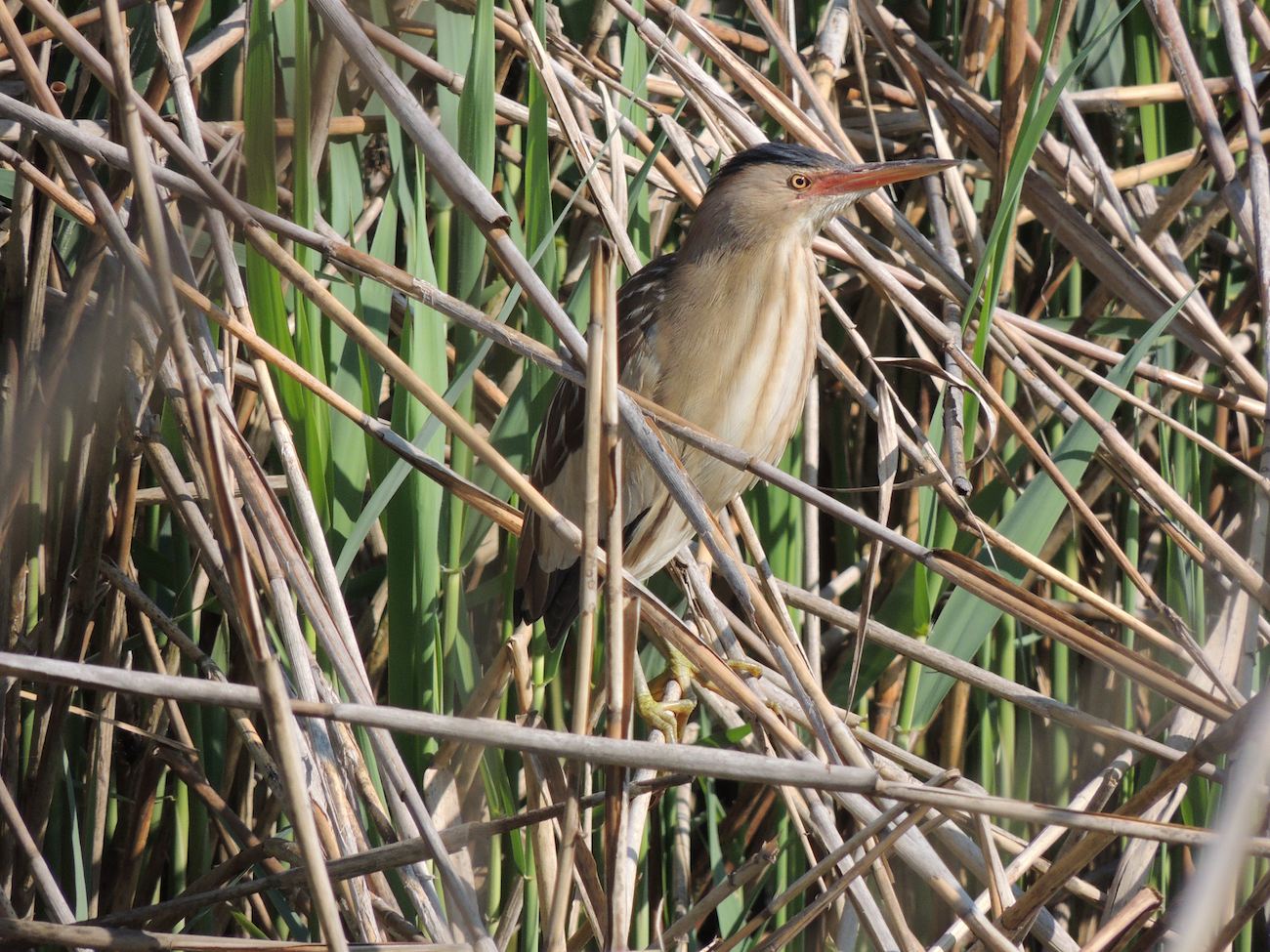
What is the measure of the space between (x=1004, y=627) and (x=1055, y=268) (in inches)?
22.1

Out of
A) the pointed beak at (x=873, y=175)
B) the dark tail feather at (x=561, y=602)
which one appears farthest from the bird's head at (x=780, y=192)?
the dark tail feather at (x=561, y=602)

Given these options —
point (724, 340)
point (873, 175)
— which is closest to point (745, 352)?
point (724, 340)

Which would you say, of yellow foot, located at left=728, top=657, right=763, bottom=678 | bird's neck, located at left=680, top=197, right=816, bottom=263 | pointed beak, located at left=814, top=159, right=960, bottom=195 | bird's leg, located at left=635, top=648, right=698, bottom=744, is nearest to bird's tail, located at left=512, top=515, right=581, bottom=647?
bird's leg, located at left=635, top=648, right=698, bottom=744

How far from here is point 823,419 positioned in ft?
6.29

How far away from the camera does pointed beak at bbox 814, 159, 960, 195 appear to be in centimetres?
140

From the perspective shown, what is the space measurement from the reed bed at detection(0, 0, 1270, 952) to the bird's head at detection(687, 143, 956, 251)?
0.27 feet

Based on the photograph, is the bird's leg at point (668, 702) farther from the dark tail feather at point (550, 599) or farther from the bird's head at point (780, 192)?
the bird's head at point (780, 192)

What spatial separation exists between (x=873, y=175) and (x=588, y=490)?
0.71m

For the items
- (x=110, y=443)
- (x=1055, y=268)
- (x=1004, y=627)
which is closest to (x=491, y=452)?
(x=110, y=443)

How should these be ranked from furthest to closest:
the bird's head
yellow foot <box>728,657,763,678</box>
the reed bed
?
the bird's head
yellow foot <box>728,657,763,678</box>
the reed bed

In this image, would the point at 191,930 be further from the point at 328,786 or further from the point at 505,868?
the point at 328,786

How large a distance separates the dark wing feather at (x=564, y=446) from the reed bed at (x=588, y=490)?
0.04 m

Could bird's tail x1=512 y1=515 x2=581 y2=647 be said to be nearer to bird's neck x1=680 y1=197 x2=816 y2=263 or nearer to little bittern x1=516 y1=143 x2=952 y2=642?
little bittern x1=516 y1=143 x2=952 y2=642

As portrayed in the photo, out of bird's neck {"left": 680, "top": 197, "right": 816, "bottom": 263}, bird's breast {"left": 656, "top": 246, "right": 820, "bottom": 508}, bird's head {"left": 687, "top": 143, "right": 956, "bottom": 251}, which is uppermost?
bird's head {"left": 687, "top": 143, "right": 956, "bottom": 251}
